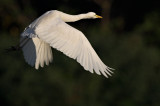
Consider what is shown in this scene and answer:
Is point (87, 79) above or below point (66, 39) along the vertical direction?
below

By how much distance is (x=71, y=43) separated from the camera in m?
8.46

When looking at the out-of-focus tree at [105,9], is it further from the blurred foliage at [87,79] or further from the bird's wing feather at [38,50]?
the bird's wing feather at [38,50]

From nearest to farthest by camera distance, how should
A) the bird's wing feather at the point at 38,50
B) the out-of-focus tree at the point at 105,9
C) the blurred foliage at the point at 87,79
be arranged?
the bird's wing feather at the point at 38,50 < the blurred foliage at the point at 87,79 < the out-of-focus tree at the point at 105,9

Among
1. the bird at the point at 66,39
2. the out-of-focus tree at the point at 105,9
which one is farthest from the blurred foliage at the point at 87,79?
the bird at the point at 66,39

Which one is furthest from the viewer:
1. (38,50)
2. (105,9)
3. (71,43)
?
(105,9)

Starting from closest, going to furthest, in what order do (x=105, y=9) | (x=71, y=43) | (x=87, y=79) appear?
(x=71, y=43), (x=87, y=79), (x=105, y=9)

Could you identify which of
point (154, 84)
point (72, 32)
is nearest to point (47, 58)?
point (72, 32)

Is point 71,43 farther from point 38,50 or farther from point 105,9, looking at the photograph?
point 105,9

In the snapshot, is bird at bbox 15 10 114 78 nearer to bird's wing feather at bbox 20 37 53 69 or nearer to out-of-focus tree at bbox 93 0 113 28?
bird's wing feather at bbox 20 37 53 69

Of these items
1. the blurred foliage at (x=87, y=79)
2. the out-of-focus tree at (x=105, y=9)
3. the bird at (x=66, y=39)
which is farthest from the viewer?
the out-of-focus tree at (x=105, y=9)

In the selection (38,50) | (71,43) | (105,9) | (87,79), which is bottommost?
(87,79)

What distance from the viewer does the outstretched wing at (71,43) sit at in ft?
27.0

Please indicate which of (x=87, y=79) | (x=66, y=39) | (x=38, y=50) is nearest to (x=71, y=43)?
(x=66, y=39)

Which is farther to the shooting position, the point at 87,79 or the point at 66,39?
the point at 87,79
